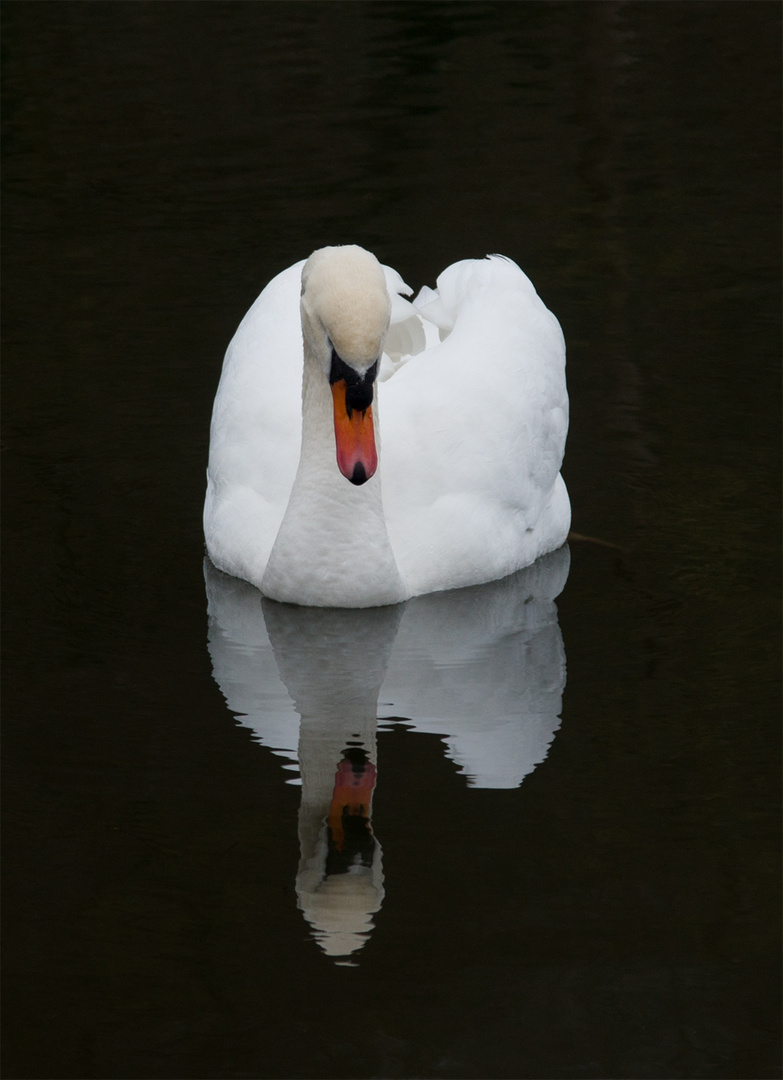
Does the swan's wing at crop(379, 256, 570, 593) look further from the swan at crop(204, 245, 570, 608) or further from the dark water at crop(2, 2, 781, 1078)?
the dark water at crop(2, 2, 781, 1078)

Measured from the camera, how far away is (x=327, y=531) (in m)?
7.92

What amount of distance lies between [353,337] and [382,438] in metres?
1.27

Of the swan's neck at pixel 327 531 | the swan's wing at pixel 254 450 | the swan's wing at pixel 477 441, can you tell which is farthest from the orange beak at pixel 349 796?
the swan's wing at pixel 254 450

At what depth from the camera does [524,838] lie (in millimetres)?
6285

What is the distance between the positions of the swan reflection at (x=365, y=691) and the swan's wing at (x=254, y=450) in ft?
0.80

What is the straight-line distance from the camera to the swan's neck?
7859 mm

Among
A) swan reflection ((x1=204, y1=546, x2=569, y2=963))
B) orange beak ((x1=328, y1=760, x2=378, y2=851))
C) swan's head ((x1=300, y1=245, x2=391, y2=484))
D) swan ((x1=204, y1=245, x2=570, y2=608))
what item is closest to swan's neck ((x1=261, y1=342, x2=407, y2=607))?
swan ((x1=204, y1=245, x2=570, y2=608))

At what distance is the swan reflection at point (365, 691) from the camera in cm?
627

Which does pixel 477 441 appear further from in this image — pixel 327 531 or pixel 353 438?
pixel 353 438

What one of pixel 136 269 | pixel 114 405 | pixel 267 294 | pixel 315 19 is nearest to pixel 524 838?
pixel 267 294

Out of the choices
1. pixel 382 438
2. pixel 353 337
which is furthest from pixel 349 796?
pixel 382 438

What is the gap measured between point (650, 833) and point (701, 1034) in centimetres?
101

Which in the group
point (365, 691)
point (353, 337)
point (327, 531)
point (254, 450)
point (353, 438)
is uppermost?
point (353, 337)

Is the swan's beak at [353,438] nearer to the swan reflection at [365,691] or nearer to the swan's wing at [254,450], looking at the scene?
the swan reflection at [365,691]
